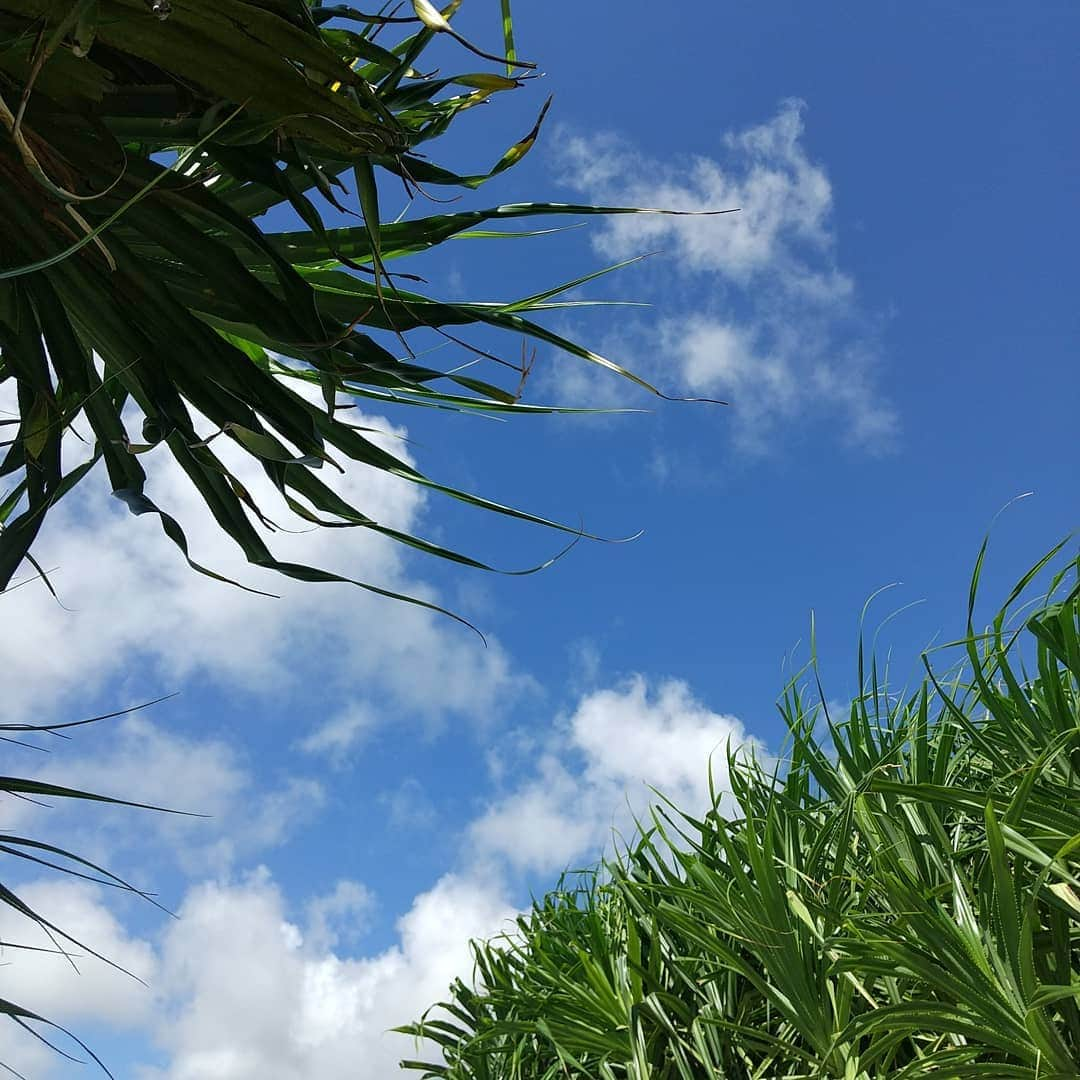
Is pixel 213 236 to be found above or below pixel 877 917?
above

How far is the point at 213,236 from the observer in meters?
1.65

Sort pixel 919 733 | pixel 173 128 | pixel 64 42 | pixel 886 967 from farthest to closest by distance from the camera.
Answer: pixel 919 733 < pixel 886 967 < pixel 173 128 < pixel 64 42

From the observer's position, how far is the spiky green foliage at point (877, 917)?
1713mm

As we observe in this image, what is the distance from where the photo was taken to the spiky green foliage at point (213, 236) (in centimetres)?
131

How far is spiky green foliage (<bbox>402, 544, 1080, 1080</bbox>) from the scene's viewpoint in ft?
5.62

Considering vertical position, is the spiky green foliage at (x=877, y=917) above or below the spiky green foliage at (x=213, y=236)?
below

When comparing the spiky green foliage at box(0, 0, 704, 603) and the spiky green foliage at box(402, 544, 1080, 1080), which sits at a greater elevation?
the spiky green foliage at box(0, 0, 704, 603)

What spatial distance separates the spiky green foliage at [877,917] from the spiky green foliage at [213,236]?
3.40 ft

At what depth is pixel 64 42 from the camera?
51.0 inches

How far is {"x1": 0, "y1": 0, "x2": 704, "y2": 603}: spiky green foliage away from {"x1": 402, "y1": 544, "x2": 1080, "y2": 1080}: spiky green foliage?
1035 millimetres

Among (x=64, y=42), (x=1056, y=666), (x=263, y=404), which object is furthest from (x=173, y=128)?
(x=1056, y=666)

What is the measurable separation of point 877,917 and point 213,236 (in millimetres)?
1705

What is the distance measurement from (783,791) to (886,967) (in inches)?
35.6

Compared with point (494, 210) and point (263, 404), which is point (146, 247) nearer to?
point (263, 404)
